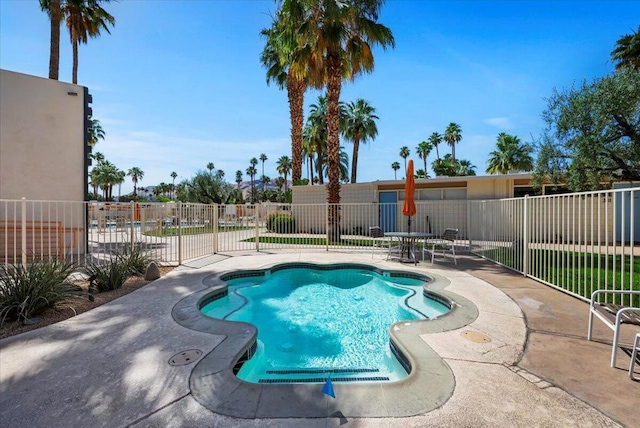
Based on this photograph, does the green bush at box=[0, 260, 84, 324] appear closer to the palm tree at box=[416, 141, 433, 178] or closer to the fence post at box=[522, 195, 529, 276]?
the fence post at box=[522, 195, 529, 276]

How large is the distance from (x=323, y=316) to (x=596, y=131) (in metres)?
9.92

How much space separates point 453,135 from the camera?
3947 cm

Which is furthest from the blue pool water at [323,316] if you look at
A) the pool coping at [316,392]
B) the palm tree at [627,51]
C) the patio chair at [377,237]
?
the palm tree at [627,51]

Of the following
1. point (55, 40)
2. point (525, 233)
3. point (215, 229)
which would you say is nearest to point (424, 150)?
point (215, 229)

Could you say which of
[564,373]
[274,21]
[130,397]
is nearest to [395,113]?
[274,21]

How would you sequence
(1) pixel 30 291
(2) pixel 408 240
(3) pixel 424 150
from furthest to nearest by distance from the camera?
1. (3) pixel 424 150
2. (2) pixel 408 240
3. (1) pixel 30 291

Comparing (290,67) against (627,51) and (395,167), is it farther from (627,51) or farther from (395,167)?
(395,167)

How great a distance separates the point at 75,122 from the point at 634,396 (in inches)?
509

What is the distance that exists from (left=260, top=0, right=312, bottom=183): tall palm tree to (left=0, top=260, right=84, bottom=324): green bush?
11.1m

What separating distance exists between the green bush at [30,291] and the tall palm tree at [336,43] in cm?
929

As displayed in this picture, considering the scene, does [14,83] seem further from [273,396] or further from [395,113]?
[395,113]

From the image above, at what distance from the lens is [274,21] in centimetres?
1717

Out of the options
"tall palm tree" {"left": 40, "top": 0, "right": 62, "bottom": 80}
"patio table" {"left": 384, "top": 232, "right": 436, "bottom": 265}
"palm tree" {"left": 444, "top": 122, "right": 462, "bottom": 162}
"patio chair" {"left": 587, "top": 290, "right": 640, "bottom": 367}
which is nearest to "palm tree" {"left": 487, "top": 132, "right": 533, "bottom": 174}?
"palm tree" {"left": 444, "top": 122, "right": 462, "bottom": 162}

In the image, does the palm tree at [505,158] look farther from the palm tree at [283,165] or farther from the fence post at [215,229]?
the palm tree at [283,165]
